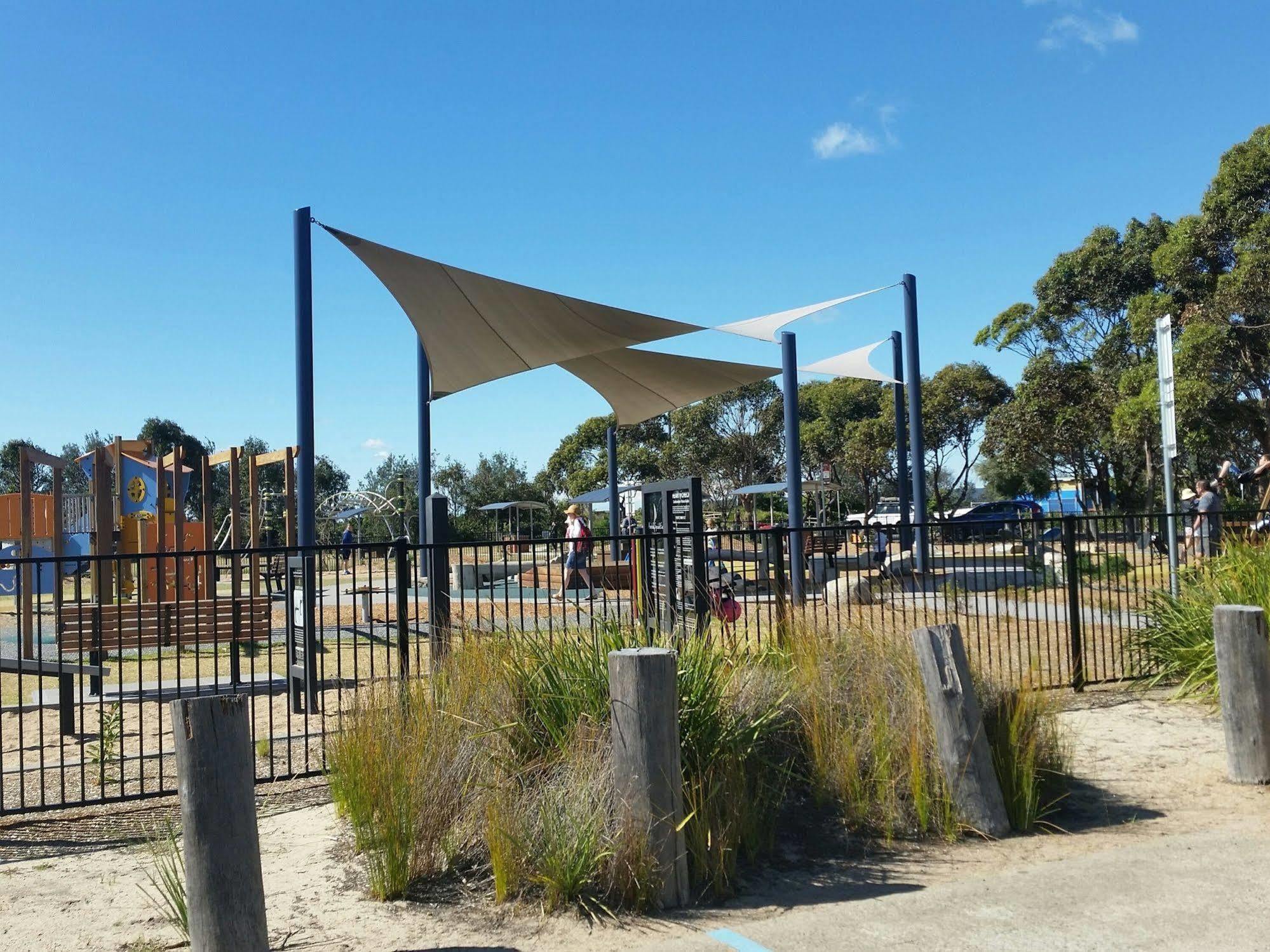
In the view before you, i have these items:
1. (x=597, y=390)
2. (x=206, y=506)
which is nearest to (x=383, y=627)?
(x=206, y=506)

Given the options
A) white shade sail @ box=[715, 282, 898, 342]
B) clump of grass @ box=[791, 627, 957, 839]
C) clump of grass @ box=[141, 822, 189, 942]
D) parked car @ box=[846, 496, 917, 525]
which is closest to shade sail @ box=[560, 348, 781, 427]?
white shade sail @ box=[715, 282, 898, 342]

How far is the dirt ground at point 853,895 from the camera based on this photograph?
12.3ft

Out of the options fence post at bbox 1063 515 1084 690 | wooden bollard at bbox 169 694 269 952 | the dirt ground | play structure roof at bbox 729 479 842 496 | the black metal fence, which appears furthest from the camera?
play structure roof at bbox 729 479 842 496

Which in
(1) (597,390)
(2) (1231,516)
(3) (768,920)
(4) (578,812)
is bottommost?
(3) (768,920)

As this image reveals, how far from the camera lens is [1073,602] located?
816cm

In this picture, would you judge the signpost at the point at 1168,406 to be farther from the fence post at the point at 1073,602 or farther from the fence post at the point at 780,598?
the fence post at the point at 780,598

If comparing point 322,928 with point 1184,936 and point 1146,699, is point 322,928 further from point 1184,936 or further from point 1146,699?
point 1146,699

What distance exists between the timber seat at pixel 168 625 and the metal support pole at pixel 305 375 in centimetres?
95

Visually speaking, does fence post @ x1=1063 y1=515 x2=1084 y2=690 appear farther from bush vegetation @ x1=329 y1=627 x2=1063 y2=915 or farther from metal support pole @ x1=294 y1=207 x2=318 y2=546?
metal support pole @ x1=294 y1=207 x2=318 y2=546

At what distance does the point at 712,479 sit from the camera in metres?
49.2

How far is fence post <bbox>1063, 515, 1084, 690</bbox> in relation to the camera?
8.16 m

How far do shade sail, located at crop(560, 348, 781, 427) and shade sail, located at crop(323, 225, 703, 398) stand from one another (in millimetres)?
1638

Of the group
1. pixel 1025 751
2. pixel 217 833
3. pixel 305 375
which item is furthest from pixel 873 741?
pixel 305 375

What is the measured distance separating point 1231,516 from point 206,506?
12.2 m
